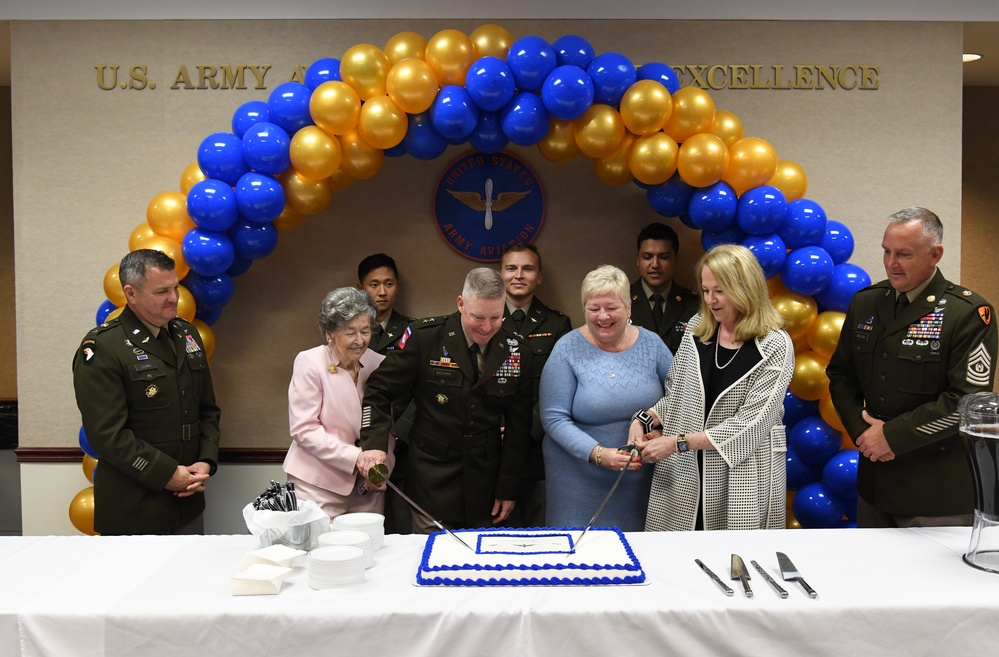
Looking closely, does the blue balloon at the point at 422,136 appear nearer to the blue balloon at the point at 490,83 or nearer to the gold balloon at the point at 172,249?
the blue balloon at the point at 490,83

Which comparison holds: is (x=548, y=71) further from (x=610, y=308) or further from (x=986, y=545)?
(x=986, y=545)

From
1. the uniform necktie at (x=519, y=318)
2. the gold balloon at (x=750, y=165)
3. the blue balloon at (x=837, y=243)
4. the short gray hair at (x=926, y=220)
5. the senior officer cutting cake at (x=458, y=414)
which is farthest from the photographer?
the uniform necktie at (x=519, y=318)

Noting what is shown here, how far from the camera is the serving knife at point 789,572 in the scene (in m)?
1.87

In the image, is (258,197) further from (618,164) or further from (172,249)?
(618,164)

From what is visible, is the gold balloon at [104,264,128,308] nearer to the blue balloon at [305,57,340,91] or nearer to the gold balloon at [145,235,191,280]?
the gold balloon at [145,235,191,280]

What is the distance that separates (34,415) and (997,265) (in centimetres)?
678

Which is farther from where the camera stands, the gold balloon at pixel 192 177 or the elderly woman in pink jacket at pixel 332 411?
the gold balloon at pixel 192 177

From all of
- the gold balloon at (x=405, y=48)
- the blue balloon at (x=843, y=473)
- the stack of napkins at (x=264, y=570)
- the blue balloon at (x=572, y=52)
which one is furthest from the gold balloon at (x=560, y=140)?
the stack of napkins at (x=264, y=570)

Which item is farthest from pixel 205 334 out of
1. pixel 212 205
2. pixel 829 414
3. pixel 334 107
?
pixel 829 414

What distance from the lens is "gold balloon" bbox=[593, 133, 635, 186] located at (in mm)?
3646

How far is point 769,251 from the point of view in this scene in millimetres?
3527

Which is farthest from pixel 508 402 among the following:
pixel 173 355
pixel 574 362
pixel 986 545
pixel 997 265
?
pixel 997 265

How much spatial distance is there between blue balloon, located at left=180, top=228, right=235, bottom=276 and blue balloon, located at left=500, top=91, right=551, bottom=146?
4.69 ft

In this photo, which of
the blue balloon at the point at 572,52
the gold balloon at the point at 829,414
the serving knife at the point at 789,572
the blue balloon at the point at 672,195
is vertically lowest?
the serving knife at the point at 789,572
